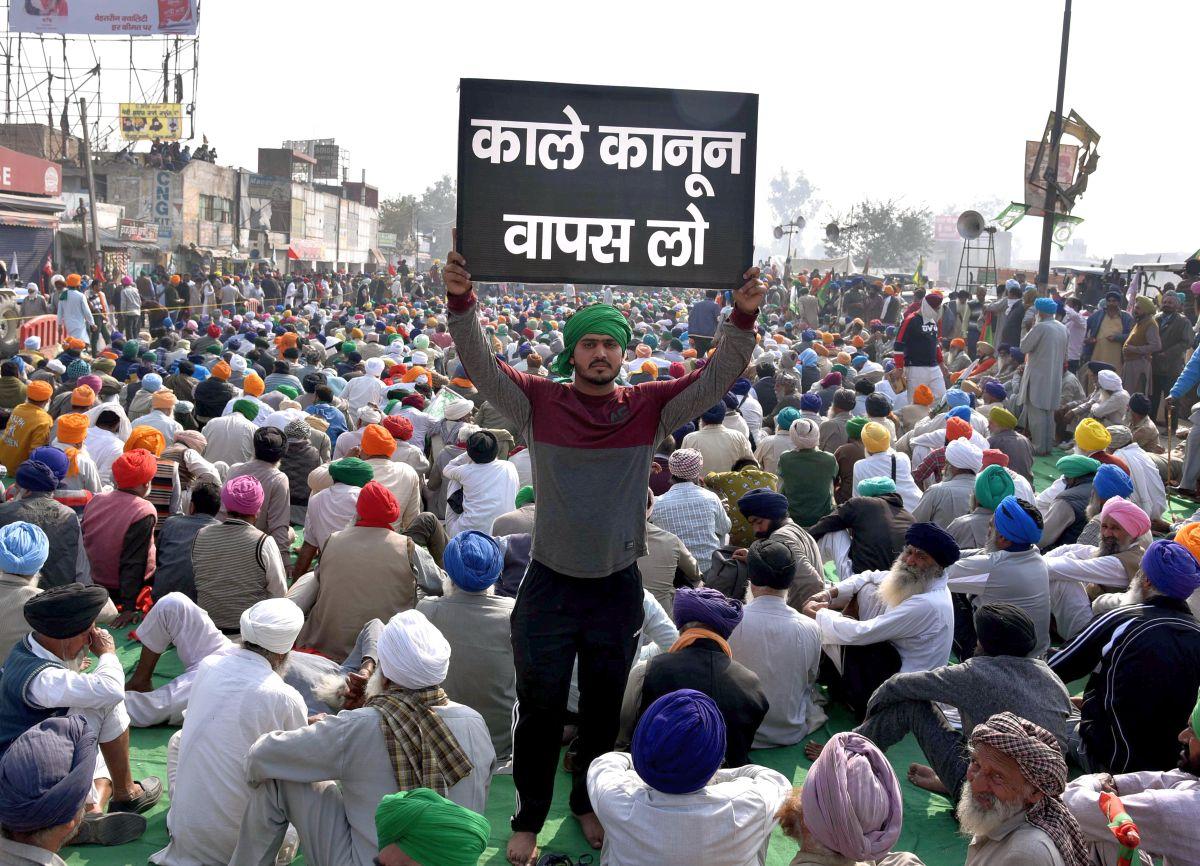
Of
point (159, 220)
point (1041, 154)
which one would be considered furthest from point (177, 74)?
point (1041, 154)

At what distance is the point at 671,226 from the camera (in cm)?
353

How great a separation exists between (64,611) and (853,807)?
2643mm

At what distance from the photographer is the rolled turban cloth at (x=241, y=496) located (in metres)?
5.18

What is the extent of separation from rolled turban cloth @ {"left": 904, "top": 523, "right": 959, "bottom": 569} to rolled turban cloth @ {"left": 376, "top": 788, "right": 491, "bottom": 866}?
110 inches

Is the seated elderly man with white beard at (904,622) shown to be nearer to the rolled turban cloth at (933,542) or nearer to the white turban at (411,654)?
the rolled turban cloth at (933,542)

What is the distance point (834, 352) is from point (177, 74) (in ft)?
119

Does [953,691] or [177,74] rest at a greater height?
[177,74]

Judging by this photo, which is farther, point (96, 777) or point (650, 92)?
point (96, 777)

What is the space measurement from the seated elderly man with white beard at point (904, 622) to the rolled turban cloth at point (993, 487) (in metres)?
1.32

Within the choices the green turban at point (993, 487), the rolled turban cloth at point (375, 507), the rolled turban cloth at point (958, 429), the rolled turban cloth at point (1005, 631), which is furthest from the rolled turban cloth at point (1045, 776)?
the rolled turban cloth at point (958, 429)

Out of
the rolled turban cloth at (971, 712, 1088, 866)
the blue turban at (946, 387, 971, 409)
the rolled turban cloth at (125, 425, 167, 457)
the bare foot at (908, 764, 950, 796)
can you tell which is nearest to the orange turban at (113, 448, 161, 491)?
the rolled turban cloth at (125, 425, 167, 457)

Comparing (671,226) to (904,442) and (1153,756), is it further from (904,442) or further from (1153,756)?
(904,442)

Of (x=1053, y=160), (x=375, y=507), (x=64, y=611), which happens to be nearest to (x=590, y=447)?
(x=64, y=611)

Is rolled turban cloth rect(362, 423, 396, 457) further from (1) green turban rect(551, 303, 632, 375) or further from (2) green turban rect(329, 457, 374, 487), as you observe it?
(1) green turban rect(551, 303, 632, 375)
